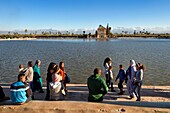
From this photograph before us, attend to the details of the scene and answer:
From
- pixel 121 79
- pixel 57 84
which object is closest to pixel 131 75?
pixel 121 79

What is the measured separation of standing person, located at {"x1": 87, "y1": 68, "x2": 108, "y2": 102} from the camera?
7.10 meters

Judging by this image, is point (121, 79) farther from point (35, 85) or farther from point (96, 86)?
point (96, 86)

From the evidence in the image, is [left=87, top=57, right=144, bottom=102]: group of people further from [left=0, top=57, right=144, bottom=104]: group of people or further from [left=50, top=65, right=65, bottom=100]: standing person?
[left=50, top=65, right=65, bottom=100]: standing person

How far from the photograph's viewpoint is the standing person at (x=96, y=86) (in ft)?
23.3

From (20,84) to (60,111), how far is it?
1.43 metres

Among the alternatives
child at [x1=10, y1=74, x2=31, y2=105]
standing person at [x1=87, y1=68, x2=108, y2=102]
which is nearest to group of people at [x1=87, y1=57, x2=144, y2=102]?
standing person at [x1=87, y1=68, x2=108, y2=102]

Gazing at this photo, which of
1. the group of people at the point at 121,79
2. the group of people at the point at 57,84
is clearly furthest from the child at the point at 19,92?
the group of people at the point at 121,79

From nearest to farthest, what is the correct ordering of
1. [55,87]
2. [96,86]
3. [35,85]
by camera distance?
[96,86] → [55,87] → [35,85]

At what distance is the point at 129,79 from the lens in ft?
35.4

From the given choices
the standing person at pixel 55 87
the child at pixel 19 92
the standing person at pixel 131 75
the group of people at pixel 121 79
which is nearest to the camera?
the child at pixel 19 92

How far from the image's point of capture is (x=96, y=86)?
7211mm

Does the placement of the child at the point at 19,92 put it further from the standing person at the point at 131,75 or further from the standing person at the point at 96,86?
the standing person at the point at 131,75

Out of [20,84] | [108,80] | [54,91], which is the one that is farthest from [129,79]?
[20,84]

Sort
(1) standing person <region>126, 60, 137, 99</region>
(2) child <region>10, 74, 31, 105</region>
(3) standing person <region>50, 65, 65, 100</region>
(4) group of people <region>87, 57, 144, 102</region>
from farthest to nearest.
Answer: (1) standing person <region>126, 60, 137, 99</region>
(3) standing person <region>50, 65, 65, 100</region>
(4) group of people <region>87, 57, 144, 102</region>
(2) child <region>10, 74, 31, 105</region>
